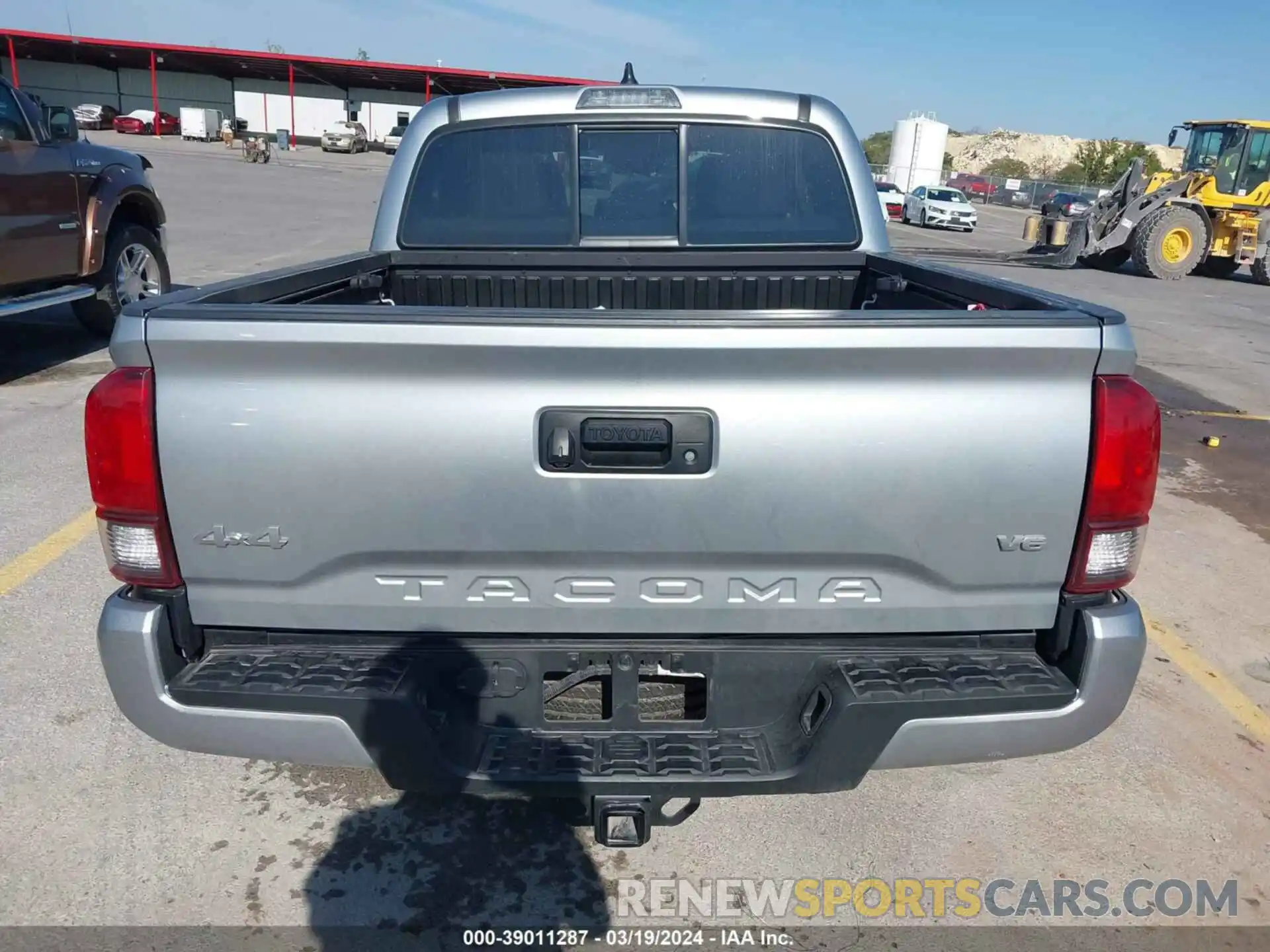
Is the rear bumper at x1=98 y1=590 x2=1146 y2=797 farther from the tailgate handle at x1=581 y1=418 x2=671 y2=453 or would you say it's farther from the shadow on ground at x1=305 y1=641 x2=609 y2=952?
the tailgate handle at x1=581 y1=418 x2=671 y2=453

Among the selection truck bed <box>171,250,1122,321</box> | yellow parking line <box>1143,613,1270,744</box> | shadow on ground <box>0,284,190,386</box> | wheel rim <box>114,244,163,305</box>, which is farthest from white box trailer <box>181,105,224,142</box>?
yellow parking line <box>1143,613,1270,744</box>

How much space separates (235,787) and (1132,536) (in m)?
2.65

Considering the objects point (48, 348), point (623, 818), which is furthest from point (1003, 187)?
point (623, 818)

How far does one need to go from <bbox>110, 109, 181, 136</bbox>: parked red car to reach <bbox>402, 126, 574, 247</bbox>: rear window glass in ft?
204

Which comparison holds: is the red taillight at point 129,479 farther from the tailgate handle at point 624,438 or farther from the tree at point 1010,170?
the tree at point 1010,170

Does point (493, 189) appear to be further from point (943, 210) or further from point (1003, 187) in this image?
point (1003, 187)

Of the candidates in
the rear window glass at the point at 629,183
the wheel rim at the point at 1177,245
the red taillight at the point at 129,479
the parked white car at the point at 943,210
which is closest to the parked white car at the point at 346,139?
the parked white car at the point at 943,210

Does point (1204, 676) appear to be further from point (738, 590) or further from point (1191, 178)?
point (1191, 178)

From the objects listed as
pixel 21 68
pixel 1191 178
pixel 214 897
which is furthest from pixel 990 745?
pixel 21 68

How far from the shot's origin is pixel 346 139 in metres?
55.3

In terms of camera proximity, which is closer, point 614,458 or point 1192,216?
point 614,458

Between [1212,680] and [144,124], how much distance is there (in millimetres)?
65314

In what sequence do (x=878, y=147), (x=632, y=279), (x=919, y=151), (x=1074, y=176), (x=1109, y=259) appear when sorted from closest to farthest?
(x=632, y=279) < (x=1109, y=259) < (x=919, y=151) < (x=1074, y=176) < (x=878, y=147)

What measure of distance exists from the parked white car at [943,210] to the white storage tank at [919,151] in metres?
15.0
